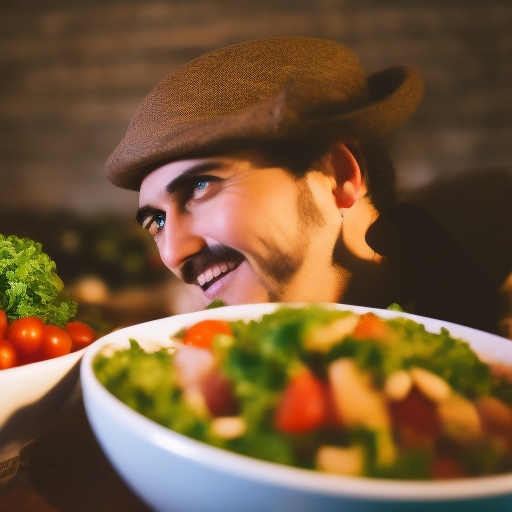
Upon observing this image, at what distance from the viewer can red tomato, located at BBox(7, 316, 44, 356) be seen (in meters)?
0.76

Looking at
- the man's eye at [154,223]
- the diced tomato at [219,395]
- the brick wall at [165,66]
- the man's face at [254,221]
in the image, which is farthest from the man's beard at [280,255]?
the diced tomato at [219,395]

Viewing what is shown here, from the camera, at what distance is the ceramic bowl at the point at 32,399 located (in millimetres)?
488

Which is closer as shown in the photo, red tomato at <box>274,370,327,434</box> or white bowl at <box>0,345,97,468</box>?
red tomato at <box>274,370,327,434</box>

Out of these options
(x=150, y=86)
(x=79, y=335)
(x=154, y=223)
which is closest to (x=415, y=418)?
(x=79, y=335)

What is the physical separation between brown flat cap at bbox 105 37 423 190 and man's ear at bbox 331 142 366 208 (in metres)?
0.06

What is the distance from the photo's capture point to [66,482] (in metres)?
0.57

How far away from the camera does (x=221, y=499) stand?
332 millimetres

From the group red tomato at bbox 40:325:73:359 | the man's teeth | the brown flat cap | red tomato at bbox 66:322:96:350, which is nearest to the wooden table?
red tomato at bbox 40:325:73:359

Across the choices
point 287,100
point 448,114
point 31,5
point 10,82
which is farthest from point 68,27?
point 448,114

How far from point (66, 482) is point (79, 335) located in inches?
17.2

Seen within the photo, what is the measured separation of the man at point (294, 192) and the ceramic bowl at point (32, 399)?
71 centimetres

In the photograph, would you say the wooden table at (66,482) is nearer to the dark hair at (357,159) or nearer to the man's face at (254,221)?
the man's face at (254,221)

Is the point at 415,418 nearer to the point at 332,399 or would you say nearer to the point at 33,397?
the point at 332,399

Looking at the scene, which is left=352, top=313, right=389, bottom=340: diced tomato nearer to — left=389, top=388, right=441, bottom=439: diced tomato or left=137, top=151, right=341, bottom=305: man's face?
left=389, top=388, right=441, bottom=439: diced tomato
